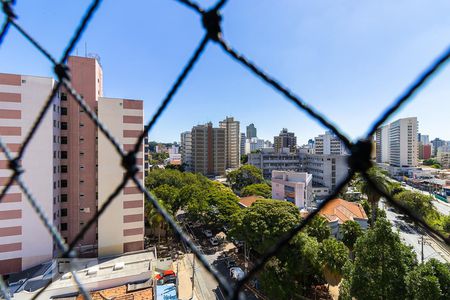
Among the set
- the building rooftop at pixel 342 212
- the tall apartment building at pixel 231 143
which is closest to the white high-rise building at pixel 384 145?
the tall apartment building at pixel 231 143

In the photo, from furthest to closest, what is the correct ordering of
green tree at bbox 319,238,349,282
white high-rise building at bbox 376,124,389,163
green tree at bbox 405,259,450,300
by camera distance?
white high-rise building at bbox 376,124,389,163 → green tree at bbox 319,238,349,282 → green tree at bbox 405,259,450,300

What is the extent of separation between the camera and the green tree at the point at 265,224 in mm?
11477

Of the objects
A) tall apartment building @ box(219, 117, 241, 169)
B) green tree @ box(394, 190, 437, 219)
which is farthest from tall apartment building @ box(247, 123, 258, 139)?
green tree @ box(394, 190, 437, 219)

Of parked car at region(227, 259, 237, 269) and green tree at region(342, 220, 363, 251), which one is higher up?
green tree at region(342, 220, 363, 251)

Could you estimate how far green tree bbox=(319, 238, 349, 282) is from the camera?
955cm

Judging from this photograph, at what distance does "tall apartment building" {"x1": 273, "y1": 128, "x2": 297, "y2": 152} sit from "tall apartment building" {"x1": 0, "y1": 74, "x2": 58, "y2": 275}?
169ft

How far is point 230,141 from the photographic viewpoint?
51.9 m

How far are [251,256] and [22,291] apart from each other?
11.1m

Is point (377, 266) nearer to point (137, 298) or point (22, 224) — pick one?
point (137, 298)

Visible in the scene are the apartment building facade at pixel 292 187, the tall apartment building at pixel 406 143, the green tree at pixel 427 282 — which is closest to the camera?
the green tree at pixel 427 282

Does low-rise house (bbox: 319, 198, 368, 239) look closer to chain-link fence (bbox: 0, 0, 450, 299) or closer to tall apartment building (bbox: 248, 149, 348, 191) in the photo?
tall apartment building (bbox: 248, 149, 348, 191)

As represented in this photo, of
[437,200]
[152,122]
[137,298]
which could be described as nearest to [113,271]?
[137,298]

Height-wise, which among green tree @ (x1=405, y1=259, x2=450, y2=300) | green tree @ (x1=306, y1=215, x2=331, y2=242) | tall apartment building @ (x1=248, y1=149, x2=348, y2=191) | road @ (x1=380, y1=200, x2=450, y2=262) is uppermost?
tall apartment building @ (x1=248, y1=149, x2=348, y2=191)

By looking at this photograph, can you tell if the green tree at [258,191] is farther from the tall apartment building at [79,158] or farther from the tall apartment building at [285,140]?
the tall apartment building at [285,140]
